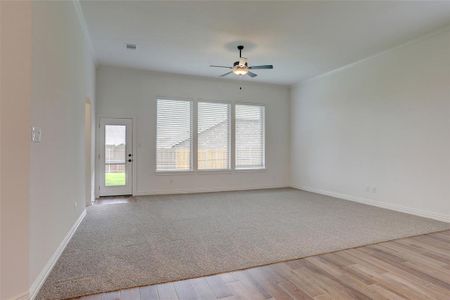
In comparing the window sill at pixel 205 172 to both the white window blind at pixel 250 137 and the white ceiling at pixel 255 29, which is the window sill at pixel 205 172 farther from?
the white ceiling at pixel 255 29

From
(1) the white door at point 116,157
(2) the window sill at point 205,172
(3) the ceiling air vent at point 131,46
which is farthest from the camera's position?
(2) the window sill at point 205,172

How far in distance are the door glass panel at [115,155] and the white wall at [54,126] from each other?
2476 mm

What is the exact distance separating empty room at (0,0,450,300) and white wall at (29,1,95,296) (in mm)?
32

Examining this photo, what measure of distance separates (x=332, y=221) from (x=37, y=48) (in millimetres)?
4676

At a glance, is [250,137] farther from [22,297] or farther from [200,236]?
[22,297]

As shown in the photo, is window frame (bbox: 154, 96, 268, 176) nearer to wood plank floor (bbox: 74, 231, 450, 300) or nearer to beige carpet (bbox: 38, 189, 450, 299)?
beige carpet (bbox: 38, 189, 450, 299)

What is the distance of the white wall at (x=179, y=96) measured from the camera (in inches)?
269

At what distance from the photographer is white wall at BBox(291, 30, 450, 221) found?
4738mm

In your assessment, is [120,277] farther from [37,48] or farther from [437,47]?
[437,47]

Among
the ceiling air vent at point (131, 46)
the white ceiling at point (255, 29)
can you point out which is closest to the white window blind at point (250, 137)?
the white ceiling at point (255, 29)

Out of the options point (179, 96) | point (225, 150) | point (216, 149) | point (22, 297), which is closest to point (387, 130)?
point (225, 150)

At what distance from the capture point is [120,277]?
2553mm

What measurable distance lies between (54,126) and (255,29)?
11.3 feet

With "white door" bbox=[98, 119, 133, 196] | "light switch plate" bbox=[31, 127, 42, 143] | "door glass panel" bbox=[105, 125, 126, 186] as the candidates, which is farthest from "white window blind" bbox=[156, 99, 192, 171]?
"light switch plate" bbox=[31, 127, 42, 143]
